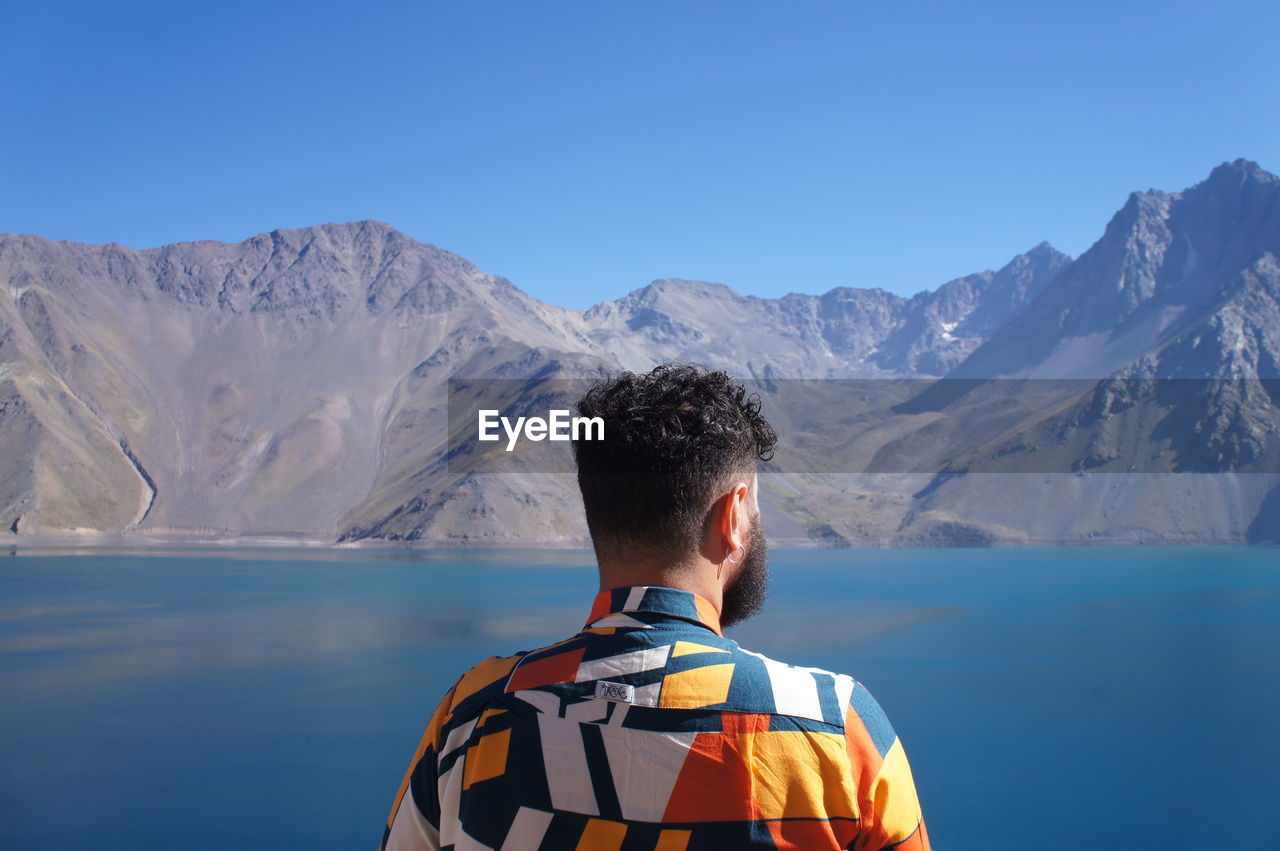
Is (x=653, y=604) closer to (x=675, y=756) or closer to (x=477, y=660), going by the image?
(x=675, y=756)

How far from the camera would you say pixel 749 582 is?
1425mm

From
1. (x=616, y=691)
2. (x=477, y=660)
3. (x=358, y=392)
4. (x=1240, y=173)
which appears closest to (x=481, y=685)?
(x=616, y=691)

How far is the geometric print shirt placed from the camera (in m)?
1.09

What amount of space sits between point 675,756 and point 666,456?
1.38 feet

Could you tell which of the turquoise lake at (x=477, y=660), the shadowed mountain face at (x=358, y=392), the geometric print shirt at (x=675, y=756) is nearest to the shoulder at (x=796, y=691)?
the geometric print shirt at (x=675, y=756)

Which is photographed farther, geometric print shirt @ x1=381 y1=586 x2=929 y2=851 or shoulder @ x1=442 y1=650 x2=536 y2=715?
shoulder @ x1=442 y1=650 x2=536 y2=715

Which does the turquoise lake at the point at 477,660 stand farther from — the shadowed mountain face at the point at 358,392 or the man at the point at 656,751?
the shadowed mountain face at the point at 358,392

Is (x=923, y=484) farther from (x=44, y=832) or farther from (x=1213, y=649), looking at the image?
(x=44, y=832)

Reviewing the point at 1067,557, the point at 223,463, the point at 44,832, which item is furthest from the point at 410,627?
the point at 223,463

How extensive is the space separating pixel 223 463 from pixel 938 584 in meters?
98.0

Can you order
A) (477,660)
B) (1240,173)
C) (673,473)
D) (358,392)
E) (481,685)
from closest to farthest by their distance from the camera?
(481,685), (673,473), (477,660), (358,392), (1240,173)

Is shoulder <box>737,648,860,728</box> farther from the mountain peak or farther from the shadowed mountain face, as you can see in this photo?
the mountain peak

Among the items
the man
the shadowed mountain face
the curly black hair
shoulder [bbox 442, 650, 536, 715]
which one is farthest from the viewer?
the shadowed mountain face

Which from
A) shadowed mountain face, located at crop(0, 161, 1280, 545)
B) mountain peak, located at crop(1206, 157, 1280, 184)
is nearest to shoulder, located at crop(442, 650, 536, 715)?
shadowed mountain face, located at crop(0, 161, 1280, 545)
